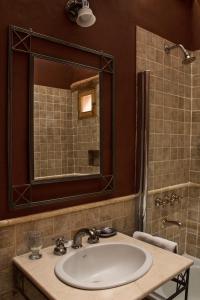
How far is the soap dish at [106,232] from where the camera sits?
1592 millimetres

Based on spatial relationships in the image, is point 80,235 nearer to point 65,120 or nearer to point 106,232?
point 106,232

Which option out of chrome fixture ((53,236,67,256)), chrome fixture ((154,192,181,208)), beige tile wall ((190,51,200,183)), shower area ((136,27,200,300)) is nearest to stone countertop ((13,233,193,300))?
chrome fixture ((53,236,67,256))

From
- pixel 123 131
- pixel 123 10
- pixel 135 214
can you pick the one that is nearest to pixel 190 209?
pixel 135 214

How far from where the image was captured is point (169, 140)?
2.25 m

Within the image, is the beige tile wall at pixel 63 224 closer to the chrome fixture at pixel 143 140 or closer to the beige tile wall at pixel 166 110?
the chrome fixture at pixel 143 140

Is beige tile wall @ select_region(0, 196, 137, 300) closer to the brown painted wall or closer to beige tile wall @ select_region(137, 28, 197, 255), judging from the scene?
the brown painted wall

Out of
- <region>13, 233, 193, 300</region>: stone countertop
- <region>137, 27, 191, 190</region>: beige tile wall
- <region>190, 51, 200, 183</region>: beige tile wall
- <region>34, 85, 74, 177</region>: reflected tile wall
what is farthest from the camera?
<region>190, 51, 200, 183</region>: beige tile wall

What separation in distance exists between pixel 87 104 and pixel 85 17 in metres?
0.50

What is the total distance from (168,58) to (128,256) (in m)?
1.68

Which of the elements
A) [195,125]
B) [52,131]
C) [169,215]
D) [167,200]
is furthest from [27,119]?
[195,125]

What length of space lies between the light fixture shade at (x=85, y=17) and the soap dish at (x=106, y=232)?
4.17 feet

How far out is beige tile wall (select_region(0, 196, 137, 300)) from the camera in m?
1.29

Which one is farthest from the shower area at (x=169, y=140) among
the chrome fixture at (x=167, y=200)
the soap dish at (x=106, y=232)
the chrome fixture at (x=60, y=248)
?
the chrome fixture at (x=60, y=248)

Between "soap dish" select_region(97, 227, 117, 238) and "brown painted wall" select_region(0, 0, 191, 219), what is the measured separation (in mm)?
257
